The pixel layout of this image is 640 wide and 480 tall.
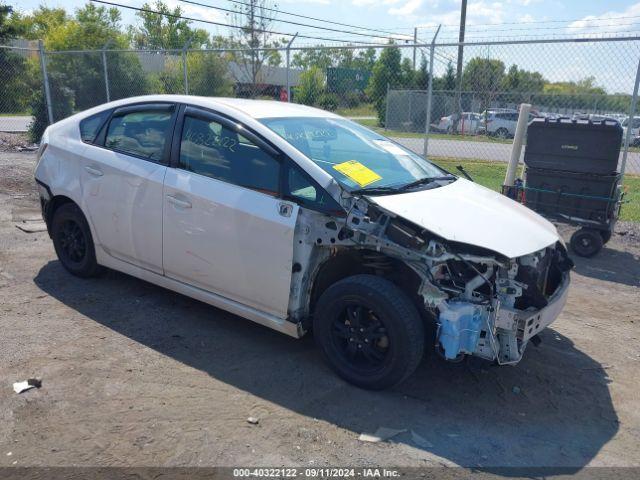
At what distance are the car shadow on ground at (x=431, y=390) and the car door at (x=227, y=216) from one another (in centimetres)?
43

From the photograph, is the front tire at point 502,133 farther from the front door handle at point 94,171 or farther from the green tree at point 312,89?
the front door handle at point 94,171

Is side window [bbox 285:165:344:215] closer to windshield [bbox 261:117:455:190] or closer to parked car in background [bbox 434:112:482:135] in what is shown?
windshield [bbox 261:117:455:190]

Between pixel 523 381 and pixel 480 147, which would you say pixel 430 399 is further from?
pixel 480 147

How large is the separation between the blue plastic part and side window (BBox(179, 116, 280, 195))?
138 cm

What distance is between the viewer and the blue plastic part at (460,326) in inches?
127

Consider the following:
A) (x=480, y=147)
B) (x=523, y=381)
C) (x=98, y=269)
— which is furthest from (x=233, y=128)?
(x=480, y=147)

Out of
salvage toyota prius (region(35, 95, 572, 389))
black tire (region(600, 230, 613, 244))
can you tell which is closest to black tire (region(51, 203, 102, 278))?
salvage toyota prius (region(35, 95, 572, 389))

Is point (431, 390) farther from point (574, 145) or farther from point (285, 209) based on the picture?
point (574, 145)

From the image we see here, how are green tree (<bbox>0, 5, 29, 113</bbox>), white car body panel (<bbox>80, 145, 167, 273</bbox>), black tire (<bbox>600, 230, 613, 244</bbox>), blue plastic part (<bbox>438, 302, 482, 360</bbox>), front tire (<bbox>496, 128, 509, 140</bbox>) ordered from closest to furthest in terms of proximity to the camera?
blue plastic part (<bbox>438, 302, 482, 360</bbox>), white car body panel (<bbox>80, 145, 167, 273</bbox>), black tire (<bbox>600, 230, 613, 244</bbox>), front tire (<bbox>496, 128, 509, 140</bbox>), green tree (<bbox>0, 5, 29, 113</bbox>)

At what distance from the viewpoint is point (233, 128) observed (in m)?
4.02

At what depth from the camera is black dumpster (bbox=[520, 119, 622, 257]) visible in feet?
21.5

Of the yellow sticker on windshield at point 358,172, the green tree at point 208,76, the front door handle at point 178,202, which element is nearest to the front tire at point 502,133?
the green tree at point 208,76

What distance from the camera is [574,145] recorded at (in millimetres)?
6684

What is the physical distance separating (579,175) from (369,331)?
4.53m
